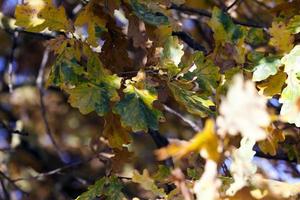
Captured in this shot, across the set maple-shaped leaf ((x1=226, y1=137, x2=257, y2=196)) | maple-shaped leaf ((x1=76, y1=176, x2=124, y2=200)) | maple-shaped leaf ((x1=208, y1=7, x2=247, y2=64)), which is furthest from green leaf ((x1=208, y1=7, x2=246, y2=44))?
maple-shaped leaf ((x1=226, y1=137, x2=257, y2=196))

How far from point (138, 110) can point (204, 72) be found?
7.4 inches

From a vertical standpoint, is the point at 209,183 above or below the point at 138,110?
above

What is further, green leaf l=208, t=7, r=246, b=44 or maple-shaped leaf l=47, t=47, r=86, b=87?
green leaf l=208, t=7, r=246, b=44

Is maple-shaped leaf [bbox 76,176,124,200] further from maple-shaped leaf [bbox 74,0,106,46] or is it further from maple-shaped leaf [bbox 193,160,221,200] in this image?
maple-shaped leaf [bbox 193,160,221,200]

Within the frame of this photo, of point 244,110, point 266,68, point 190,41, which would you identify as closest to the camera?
point 244,110

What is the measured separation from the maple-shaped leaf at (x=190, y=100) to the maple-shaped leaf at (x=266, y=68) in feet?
0.35

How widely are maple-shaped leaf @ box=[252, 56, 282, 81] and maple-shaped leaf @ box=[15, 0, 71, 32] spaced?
13.6 inches

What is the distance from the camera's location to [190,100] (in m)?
1.15

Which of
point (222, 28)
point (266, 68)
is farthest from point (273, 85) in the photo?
point (222, 28)

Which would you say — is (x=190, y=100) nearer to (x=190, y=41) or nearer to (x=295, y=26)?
(x=295, y=26)

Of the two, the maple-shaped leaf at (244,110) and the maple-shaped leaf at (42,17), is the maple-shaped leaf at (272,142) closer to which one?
the maple-shaped leaf at (42,17)

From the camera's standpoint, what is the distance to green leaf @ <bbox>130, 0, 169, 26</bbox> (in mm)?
1230

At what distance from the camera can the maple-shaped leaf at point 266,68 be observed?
47.1 inches

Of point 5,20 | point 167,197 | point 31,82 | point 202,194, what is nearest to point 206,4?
point 5,20
